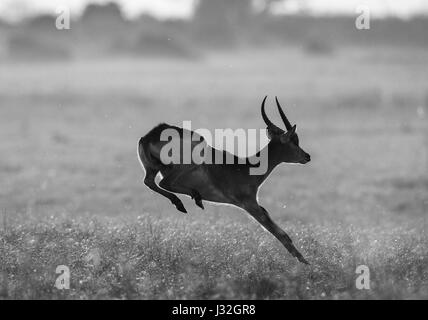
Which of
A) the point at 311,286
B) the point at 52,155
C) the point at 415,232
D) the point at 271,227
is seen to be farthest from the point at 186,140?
the point at 52,155

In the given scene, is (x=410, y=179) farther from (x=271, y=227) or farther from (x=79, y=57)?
(x=79, y=57)

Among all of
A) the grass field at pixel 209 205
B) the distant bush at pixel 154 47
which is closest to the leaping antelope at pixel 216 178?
the grass field at pixel 209 205

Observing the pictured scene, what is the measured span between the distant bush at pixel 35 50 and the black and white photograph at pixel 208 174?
18 centimetres

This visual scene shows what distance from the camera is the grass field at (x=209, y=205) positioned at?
8.58 metres

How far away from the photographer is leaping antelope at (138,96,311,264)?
8133 mm

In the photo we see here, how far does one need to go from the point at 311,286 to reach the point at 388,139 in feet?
79.8

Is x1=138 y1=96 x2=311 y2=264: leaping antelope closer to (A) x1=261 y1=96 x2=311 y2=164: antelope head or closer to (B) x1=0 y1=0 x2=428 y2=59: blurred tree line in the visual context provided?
(A) x1=261 y1=96 x2=311 y2=164: antelope head

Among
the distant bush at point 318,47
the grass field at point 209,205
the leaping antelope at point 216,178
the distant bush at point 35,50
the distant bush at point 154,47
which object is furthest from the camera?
the distant bush at point 318,47

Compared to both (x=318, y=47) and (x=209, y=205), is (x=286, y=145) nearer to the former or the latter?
(x=209, y=205)

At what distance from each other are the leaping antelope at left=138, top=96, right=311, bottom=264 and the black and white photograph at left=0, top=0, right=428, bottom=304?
24 millimetres

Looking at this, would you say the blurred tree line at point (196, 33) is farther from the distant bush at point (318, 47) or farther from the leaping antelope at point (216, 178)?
the leaping antelope at point (216, 178)

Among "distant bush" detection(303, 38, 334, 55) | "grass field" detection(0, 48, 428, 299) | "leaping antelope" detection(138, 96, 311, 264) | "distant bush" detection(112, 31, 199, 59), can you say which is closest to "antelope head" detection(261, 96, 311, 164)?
"leaping antelope" detection(138, 96, 311, 264)

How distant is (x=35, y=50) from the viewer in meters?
74.1
